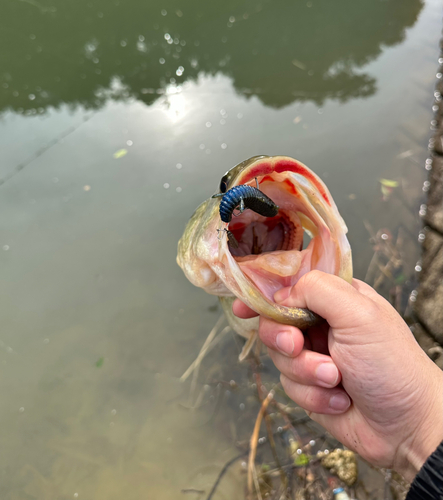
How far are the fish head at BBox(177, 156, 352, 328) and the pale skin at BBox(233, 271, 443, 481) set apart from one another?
0.32ft

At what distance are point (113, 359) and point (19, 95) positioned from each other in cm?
438

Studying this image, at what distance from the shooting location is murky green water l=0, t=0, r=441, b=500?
260cm

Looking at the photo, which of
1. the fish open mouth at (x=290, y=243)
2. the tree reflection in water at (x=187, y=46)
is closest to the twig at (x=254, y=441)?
the fish open mouth at (x=290, y=243)

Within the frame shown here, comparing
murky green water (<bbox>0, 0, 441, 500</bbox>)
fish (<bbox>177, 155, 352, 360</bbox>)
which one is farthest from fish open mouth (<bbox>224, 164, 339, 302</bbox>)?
murky green water (<bbox>0, 0, 441, 500</bbox>)

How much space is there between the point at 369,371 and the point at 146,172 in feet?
10.9

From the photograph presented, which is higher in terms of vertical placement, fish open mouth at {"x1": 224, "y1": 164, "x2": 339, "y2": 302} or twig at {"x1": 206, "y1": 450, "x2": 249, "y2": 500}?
fish open mouth at {"x1": 224, "y1": 164, "x2": 339, "y2": 302}

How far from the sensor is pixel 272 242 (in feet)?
5.54

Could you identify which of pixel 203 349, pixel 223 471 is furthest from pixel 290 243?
pixel 223 471

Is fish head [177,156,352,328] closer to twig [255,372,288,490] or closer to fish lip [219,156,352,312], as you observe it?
fish lip [219,156,352,312]

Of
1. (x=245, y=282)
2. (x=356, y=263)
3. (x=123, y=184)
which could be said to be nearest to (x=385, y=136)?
(x=356, y=263)

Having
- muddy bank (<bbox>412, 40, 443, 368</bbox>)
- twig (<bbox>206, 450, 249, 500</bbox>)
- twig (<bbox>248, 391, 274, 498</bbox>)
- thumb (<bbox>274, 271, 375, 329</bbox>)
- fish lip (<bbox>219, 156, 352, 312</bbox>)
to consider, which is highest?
fish lip (<bbox>219, 156, 352, 312</bbox>)

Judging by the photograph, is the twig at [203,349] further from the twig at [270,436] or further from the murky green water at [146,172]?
the twig at [270,436]

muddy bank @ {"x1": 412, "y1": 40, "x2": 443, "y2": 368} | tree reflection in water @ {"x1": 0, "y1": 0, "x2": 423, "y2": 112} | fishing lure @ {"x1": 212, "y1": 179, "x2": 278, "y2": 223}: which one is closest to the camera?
fishing lure @ {"x1": 212, "y1": 179, "x2": 278, "y2": 223}

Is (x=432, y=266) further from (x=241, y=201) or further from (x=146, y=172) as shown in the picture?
(x=146, y=172)
